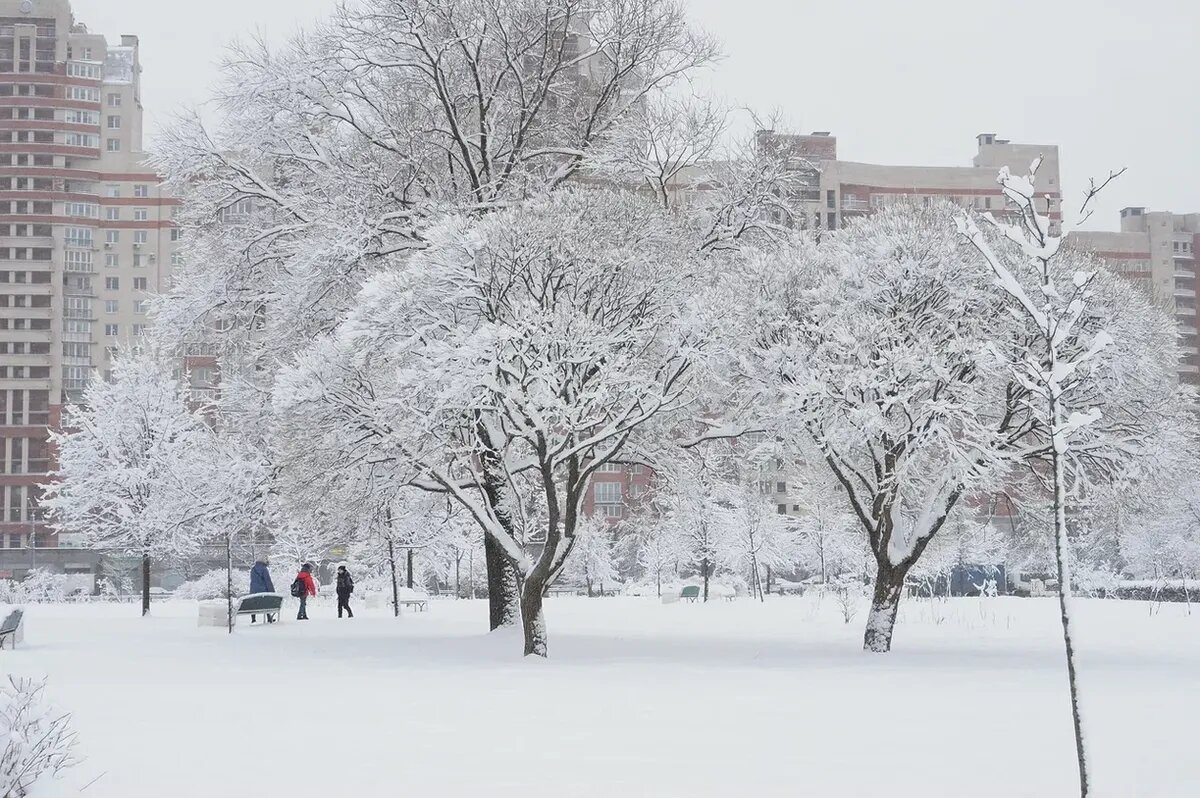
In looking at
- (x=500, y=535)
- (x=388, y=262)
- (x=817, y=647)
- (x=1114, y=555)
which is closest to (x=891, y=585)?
(x=817, y=647)

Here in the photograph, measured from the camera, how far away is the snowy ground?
9.84 metres

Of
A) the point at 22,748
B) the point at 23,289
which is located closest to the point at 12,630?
the point at 22,748

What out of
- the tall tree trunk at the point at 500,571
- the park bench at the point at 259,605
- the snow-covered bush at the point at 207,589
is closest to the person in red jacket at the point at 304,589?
the park bench at the point at 259,605

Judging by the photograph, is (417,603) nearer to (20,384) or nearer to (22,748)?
(22,748)

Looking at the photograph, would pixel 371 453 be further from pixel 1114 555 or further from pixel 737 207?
pixel 1114 555

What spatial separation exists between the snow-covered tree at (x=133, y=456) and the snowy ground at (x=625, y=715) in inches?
589

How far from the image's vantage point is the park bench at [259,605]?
3057cm

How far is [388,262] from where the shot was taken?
23.7 m

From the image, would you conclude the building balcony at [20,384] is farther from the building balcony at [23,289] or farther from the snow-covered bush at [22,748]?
the snow-covered bush at [22,748]

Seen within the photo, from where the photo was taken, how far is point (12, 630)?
21438 mm

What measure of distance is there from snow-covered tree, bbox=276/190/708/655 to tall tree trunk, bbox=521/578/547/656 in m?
0.03

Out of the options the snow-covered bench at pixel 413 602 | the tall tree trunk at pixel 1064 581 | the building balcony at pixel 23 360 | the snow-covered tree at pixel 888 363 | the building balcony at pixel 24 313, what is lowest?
the snow-covered bench at pixel 413 602

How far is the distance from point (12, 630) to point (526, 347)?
10.6m

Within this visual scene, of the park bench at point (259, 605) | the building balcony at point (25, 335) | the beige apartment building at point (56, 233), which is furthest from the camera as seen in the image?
the building balcony at point (25, 335)
